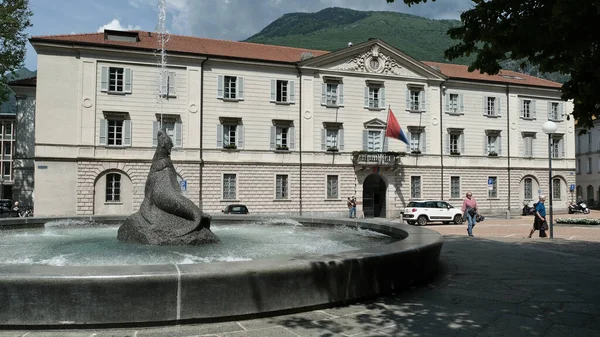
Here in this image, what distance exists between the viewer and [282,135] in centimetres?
3350

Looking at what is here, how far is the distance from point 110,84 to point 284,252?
26.9m

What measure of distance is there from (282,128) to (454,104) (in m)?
16.3

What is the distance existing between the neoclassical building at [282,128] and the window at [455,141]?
123 millimetres

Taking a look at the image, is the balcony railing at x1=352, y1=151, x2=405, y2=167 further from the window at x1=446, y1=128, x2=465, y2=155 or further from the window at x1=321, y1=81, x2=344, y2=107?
the window at x1=446, y1=128, x2=465, y2=155

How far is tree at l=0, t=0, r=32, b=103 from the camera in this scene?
2642 centimetres

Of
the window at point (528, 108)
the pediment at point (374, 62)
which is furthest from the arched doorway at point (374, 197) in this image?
the window at point (528, 108)

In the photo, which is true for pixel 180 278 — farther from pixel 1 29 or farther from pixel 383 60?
pixel 383 60

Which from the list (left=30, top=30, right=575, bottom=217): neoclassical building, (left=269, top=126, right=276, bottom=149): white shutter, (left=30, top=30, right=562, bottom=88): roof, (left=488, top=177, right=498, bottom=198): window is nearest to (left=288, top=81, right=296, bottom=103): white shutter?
(left=30, top=30, right=575, bottom=217): neoclassical building

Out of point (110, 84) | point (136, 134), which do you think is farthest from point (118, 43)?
point (136, 134)

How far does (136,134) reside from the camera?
30.0 m

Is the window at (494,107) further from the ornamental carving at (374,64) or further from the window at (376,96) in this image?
the window at (376,96)

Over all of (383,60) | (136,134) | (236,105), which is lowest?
(136,134)

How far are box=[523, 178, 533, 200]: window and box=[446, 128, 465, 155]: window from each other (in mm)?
7656

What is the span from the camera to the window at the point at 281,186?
32.9 meters
